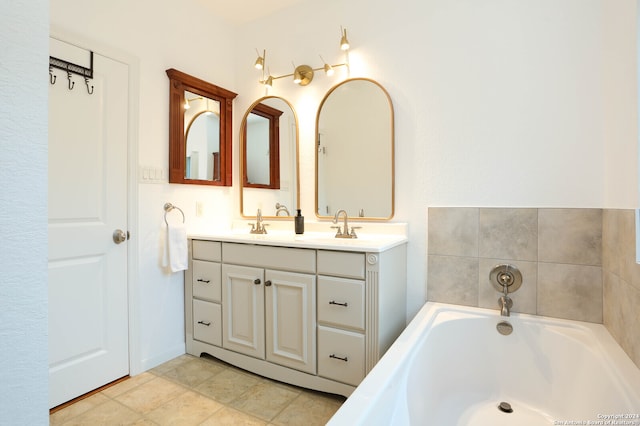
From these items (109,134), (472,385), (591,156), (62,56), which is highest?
(62,56)

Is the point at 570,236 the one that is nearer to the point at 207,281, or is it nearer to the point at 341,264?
the point at 341,264

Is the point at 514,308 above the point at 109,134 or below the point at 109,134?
below

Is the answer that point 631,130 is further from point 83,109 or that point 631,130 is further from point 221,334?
point 83,109

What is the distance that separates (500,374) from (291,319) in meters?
1.12

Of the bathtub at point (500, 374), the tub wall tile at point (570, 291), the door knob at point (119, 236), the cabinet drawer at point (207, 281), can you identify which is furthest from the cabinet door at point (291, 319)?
the tub wall tile at point (570, 291)

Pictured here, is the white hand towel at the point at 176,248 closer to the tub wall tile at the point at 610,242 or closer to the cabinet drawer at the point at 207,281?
the cabinet drawer at the point at 207,281

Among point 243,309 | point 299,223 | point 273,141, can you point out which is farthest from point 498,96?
point 243,309

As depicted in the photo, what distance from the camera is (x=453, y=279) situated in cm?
203

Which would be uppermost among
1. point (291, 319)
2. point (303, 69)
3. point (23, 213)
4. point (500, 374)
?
point (303, 69)

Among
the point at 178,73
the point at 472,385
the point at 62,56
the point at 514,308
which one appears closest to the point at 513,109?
the point at 514,308

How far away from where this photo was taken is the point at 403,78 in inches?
85.9

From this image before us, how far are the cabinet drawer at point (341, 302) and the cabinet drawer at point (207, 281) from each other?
778 mm

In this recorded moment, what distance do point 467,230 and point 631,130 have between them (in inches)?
33.8

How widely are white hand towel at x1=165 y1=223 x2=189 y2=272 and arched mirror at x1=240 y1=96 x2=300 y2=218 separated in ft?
2.02
